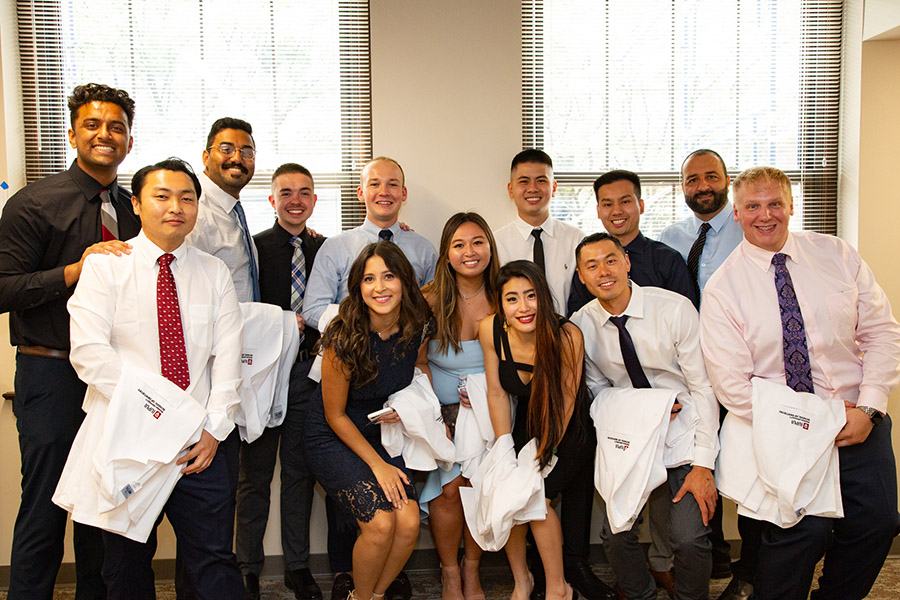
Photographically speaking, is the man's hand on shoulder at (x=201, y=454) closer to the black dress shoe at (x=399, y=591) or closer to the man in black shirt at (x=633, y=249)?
the black dress shoe at (x=399, y=591)

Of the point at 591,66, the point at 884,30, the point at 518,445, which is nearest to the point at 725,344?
the point at 518,445

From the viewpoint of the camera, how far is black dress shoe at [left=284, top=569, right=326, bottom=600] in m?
3.16

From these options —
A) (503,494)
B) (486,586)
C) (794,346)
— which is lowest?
(486,586)

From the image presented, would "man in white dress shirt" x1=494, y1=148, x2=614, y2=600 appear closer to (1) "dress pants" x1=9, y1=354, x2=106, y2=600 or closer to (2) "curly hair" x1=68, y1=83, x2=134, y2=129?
(2) "curly hair" x1=68, y1=83, x2=134, y2=129

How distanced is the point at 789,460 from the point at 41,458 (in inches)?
112

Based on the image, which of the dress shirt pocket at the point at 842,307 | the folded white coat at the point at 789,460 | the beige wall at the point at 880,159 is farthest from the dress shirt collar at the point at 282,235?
the beige wall at the point at 880,159

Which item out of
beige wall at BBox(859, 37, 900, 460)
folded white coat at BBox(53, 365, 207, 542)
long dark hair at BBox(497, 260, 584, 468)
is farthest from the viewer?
beige wall at BBox(859, 37, 900, 460)

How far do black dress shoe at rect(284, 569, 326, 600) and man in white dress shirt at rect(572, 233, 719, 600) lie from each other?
4.66 feet

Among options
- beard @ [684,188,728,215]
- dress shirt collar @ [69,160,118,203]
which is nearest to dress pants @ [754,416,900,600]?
beard @ [684,188,728,215]

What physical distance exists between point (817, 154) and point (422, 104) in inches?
94.4

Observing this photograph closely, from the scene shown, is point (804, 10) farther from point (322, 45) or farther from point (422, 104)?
point (322, 45)

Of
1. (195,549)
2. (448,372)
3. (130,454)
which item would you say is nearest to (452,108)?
(448,372)

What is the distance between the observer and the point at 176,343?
2428mm

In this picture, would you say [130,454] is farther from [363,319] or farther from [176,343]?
[363,319]
